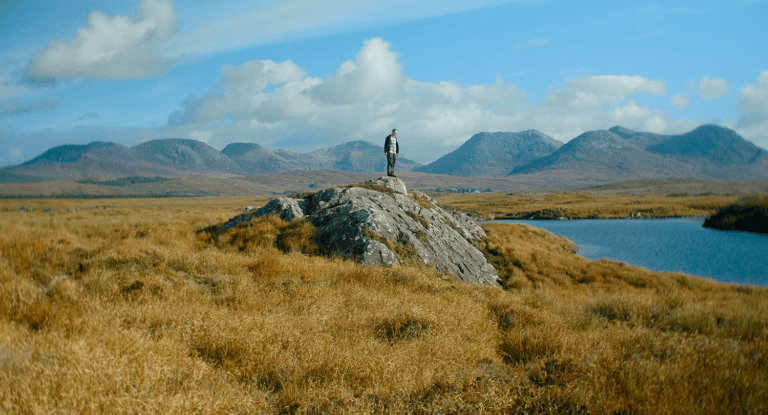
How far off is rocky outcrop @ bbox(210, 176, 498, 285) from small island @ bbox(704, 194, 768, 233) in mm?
56821

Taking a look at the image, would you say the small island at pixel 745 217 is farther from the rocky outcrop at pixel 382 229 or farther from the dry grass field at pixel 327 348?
the dry grass field at pixel 327 348

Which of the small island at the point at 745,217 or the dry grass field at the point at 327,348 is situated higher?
the dry grass field at the point at 327,348

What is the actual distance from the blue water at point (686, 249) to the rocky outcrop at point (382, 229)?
23305 millimetres

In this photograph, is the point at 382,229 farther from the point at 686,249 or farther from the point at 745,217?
the point at 745,217

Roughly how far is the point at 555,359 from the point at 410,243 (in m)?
7.95

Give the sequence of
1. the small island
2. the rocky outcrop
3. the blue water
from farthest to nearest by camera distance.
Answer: the small island < the blue water < the rocky outcrop

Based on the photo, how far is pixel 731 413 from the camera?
391 centimetres

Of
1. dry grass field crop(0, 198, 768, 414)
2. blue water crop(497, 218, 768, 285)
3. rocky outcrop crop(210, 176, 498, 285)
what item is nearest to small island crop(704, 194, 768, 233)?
blue water crop(497, 218, 768, 285)

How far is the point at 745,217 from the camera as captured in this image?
54.4 meters

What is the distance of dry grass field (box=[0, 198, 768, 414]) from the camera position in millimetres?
3584

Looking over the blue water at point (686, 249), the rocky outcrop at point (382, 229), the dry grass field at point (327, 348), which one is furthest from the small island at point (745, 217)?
the dry grass field at point (327, 348)

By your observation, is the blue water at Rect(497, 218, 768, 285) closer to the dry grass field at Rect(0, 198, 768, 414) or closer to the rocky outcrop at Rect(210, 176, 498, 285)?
the rocky outcrop at Rect(210, 176, 498, 285)

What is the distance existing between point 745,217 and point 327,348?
238ft

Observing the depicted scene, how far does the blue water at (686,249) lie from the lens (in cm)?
2980
